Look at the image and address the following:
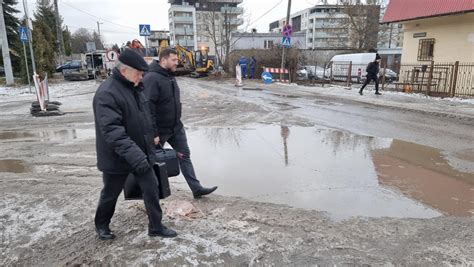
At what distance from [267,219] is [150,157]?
5.03 ft

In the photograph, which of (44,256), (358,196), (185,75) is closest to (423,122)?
(358,196)

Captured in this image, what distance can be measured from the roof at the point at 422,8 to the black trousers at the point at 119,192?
17444 millimetres

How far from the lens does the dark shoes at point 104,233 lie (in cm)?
370

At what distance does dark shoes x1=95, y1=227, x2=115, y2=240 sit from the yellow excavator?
2836 cm

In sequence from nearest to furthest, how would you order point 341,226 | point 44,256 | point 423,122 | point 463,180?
point 44,256
point 341,226
point 463,180
point 423,122

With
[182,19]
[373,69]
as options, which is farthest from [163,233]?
[182,19]

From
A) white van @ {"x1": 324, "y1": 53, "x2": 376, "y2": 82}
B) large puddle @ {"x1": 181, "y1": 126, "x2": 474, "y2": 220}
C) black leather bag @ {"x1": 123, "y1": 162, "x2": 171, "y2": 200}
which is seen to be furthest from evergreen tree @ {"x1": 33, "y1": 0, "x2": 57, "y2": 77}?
black leather bag @ {"x1": 123, "y1": 162, "x2": 171, "y2": 200}

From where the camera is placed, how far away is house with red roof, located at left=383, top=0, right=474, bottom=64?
17094mm

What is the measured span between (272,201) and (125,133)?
7.49 ft

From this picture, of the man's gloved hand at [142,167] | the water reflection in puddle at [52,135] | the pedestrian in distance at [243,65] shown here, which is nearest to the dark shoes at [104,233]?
the man's gloved hand at [142,167]

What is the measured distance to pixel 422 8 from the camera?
19.0m

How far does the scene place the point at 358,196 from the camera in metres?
4.90

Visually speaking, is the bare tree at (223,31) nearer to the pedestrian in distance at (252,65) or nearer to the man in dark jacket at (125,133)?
the pedestrian in distance at (252,65)

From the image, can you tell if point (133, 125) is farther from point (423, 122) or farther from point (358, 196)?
point (423, 122)
